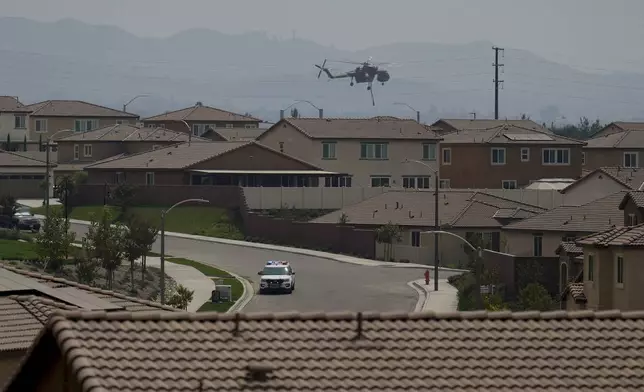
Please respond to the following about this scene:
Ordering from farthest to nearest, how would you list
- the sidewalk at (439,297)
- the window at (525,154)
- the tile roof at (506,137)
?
the tile roof at (506,137) < the window at (525,154) < the sidewalk at (439,297)

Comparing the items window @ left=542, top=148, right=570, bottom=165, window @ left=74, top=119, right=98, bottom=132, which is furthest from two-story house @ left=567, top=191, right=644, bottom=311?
window @ left=74, top=119, right=98, bottom=132

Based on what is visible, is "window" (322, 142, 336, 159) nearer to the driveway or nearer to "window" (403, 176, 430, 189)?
"window" (403, 176, 430, 189)

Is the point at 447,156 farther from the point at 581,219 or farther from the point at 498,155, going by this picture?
the point at 581,219

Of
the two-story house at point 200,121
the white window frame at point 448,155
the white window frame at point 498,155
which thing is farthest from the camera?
the two-story house at point 200,121

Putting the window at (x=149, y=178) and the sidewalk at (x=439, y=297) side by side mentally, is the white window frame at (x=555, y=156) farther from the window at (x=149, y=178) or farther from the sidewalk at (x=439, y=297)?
the sidewalk at (x=439, y=297)

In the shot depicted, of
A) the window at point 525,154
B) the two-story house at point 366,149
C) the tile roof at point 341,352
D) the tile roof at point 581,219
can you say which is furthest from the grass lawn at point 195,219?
the tile roof at point 341,352

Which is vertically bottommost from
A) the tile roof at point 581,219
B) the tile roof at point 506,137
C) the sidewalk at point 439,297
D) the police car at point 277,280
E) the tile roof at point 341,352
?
the sidewalk at point 439,297

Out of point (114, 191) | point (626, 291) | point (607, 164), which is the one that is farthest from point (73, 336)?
point (607, 164)

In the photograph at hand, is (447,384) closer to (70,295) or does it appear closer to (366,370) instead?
(366,370)
